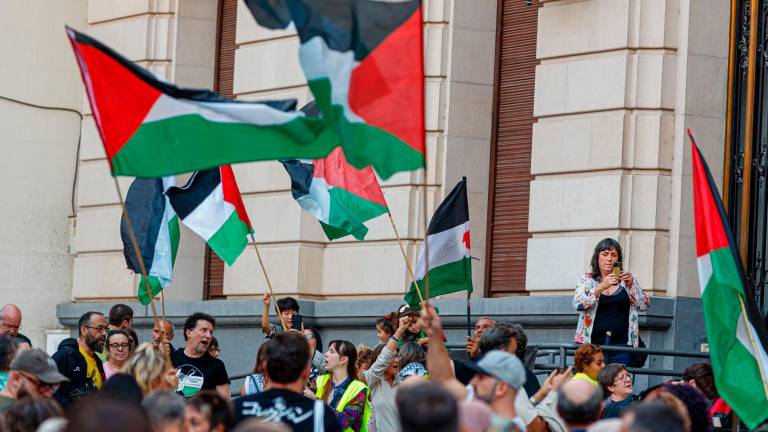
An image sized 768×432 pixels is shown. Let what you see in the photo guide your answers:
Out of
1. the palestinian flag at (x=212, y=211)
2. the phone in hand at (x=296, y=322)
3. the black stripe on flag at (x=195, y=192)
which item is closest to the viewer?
the palestinian flag at (x=212, y=211)

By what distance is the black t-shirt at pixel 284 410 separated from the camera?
28.8ft

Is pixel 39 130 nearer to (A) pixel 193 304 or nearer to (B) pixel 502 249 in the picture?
(A) pixel 193 304

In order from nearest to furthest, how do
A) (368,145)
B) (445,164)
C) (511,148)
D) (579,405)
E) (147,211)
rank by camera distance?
(579,405), (368,145), (147,211), (445,164), (511,148)

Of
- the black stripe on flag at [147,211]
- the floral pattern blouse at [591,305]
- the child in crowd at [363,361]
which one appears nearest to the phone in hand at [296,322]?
the child in crowd at [363,361]

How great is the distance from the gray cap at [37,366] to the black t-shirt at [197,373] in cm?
286

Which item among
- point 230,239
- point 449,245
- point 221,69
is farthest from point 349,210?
point 221,69

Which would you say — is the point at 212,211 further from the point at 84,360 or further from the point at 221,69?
the point at 221,69

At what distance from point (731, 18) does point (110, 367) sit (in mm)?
6768

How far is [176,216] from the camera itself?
13.9 metres

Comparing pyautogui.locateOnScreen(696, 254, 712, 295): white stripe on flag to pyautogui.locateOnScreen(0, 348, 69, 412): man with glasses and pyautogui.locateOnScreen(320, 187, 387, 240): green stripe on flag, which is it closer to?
pyautogui.locateOnScreen(320, 187, 387, 240): green stripe on flag

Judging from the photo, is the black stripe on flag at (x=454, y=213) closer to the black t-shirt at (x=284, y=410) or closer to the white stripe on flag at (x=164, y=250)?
the white stripe on flag at (x=164, y=250)

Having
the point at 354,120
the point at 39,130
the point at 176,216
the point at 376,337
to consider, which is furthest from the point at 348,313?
the point at 354,120

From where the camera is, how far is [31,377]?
32.1 feet

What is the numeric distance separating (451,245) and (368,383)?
128 cm
